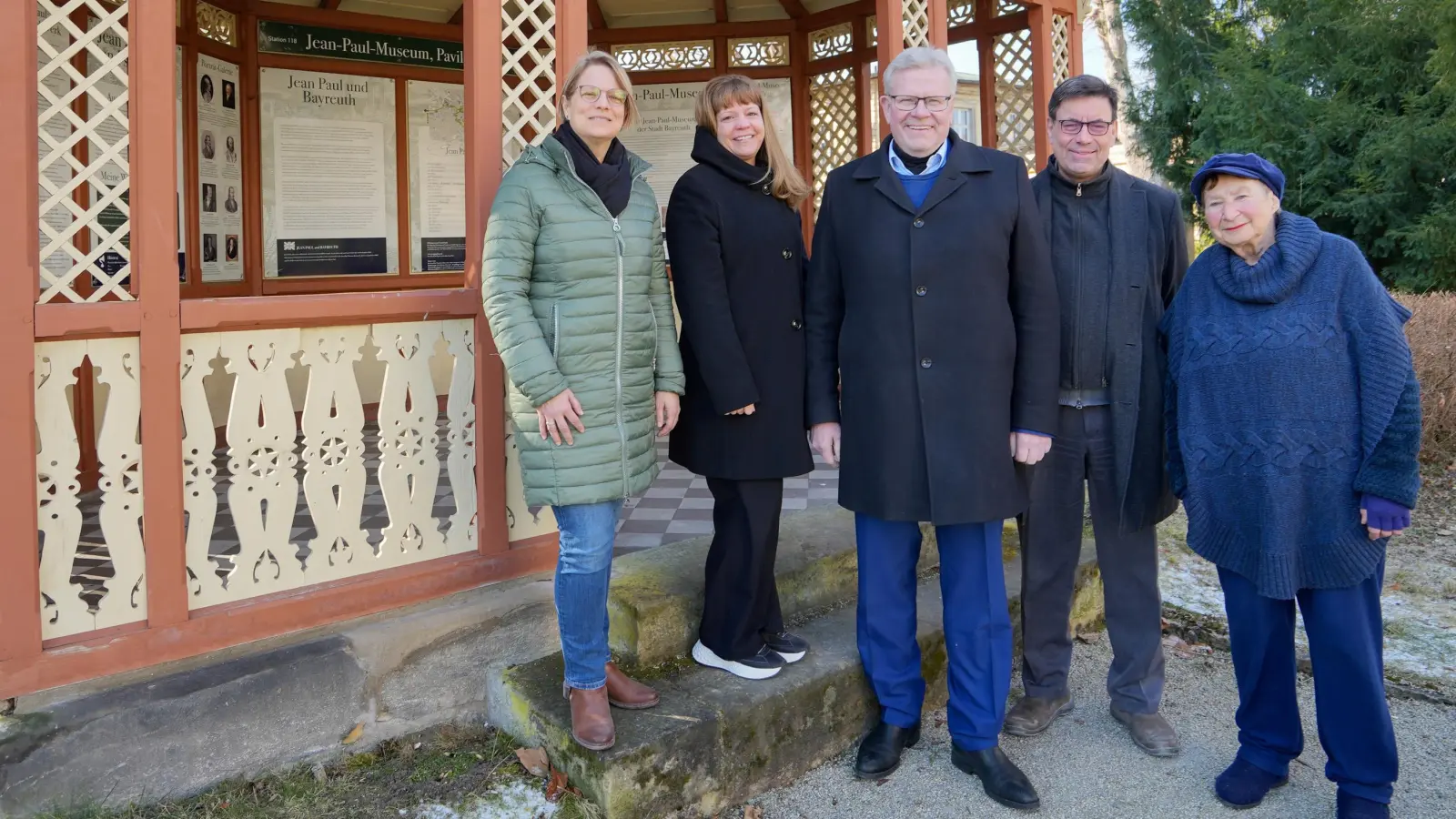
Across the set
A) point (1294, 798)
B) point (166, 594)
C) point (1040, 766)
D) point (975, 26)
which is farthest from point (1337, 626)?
point (975, 26)

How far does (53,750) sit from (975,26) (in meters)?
6.43

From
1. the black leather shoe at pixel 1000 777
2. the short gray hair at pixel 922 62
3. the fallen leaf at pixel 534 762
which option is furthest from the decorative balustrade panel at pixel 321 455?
the black leather shoe at pixel 1000 777

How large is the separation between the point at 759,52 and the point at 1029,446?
5.42m

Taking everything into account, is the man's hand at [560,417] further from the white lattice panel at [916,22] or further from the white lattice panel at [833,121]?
the white lattice panel at [833,121]

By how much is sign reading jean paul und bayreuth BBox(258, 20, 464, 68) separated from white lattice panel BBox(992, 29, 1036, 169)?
11.2 feet

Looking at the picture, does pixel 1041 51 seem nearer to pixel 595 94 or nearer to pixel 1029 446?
pixel 1029 446

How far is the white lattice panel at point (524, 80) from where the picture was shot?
3.52 meters

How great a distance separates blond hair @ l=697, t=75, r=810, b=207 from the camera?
285 cm

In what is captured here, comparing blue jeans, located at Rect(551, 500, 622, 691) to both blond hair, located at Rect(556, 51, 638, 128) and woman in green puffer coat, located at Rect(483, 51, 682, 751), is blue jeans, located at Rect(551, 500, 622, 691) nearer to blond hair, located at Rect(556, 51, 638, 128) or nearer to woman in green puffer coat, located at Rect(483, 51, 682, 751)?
woman in green puffer coat, located at Rect(483, 51, 682, 751)

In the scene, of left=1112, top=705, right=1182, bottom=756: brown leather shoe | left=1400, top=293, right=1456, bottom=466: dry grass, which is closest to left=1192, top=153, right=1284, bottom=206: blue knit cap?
left=1112, top=705, right=1182, bottom=756: brown leather shoe

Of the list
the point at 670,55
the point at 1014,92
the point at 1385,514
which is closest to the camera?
the point at 1385,514

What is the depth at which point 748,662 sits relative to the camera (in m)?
3.19

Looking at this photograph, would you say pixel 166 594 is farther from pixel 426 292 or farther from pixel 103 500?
pixel 426 292

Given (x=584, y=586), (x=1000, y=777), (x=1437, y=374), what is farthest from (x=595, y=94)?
(x=1437, y=374)
